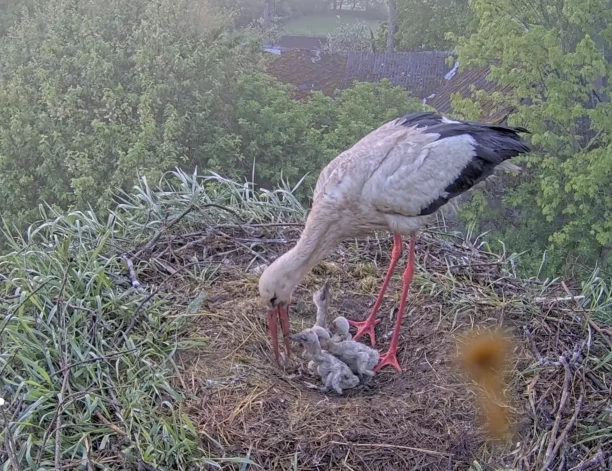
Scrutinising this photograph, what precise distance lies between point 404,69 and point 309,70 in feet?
9.48

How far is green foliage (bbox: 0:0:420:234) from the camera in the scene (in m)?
10.0

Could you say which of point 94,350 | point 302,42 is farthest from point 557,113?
point 302,42

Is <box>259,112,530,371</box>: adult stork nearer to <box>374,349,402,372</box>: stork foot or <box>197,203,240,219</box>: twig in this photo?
<box>374,349,402,372</box>: stork foot

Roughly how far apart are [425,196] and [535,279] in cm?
141

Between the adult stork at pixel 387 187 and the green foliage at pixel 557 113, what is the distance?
6.32 metres

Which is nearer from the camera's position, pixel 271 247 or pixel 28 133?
pixel 271 247

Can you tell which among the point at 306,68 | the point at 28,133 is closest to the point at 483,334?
the point at 28,133

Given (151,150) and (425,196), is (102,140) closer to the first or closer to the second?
(151,150)

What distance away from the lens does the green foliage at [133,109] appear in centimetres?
1002

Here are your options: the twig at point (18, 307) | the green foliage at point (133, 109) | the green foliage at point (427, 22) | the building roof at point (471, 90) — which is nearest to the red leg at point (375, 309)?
the twig at point (18, 307)

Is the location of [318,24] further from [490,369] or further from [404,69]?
[490,369]

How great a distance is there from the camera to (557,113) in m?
11.2

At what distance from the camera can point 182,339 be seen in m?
4.27

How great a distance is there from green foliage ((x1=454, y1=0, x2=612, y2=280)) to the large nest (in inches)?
225
